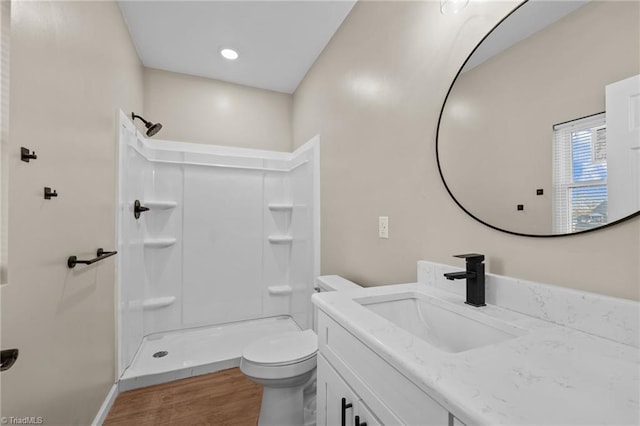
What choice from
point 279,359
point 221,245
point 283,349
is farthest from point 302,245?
point 279,359

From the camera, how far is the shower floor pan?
2002 mm

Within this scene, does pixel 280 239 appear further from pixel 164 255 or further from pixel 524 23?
pixel 524 23

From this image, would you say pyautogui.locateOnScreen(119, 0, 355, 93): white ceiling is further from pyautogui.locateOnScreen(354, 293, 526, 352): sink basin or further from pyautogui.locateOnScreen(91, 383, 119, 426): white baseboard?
pyautogui.locateOnScreen(91, 383, 119, 426): white baseboard

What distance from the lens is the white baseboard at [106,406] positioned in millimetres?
1528

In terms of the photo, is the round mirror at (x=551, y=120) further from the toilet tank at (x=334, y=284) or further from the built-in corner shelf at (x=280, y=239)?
the built-in corner shelf at (x=280, y=239)

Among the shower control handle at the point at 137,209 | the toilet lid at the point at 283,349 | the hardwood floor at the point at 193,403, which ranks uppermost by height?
the shower control handle at the point at 137,209

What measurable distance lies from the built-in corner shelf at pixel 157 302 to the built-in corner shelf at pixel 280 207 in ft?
4.18

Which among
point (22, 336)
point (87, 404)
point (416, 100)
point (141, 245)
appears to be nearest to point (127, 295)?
point (141, 245)

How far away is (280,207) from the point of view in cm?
305

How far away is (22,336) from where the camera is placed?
908 mm

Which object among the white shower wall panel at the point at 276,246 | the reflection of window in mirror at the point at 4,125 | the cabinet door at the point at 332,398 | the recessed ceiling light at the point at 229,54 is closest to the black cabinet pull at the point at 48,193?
the reflection of window in mirror at the point at 4,125

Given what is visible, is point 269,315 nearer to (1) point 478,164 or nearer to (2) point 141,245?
(2) point 141,245

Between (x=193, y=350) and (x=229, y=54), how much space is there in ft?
8.20

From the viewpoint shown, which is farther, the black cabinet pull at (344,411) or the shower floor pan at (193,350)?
the shower floor pan at (193,350)
